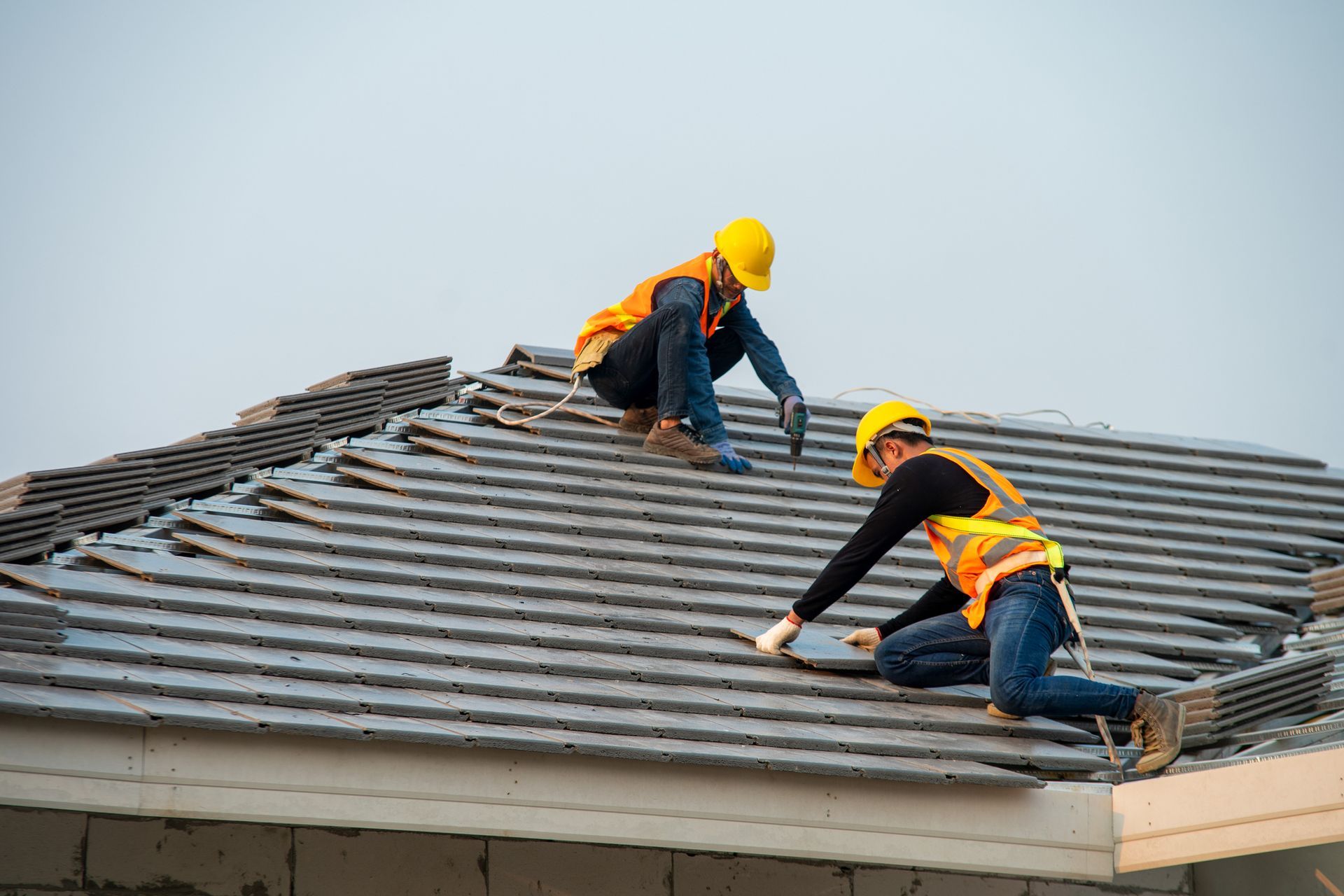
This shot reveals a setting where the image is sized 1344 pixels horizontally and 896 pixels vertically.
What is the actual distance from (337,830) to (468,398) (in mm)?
2748

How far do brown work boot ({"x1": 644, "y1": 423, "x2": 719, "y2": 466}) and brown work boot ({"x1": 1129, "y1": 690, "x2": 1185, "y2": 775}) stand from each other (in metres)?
2.43

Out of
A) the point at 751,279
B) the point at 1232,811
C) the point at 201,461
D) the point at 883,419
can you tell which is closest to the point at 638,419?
the point at 751,279

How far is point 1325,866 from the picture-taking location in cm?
443

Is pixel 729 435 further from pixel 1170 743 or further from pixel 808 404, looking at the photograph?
pixel 1170 743

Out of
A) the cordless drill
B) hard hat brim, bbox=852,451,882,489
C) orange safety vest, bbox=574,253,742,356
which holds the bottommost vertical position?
hard hat brim, bbox=852,451,882,489

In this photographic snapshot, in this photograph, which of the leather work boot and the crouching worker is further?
the leather work boot

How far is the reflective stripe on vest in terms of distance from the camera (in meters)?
4.62

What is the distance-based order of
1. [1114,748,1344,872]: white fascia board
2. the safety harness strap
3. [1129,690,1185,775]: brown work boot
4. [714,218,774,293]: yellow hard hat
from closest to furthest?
[1114,748,1344,872]: white fascia board, [1129,690,1185,775]: brown work boot, the safety harness strap, [714,218,774,293]: yellow hard hat

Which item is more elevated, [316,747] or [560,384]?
[560,384]

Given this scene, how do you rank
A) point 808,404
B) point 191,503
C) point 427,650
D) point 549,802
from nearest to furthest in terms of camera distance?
point 549,802 < point 427,650 < point 191,503 < point 808,404

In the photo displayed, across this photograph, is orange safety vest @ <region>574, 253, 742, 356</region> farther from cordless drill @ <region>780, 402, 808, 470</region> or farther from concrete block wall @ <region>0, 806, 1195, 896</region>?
concrete block wall @ <region>0, 806, 1195, 896</region>

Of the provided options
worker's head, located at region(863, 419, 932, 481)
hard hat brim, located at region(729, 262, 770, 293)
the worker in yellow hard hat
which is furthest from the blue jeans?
hard hat brim, located at region(729, 262, 770, 293)

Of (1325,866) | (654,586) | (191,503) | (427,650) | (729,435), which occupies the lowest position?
(1325,866)

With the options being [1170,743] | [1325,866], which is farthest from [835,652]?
[1325,866]
